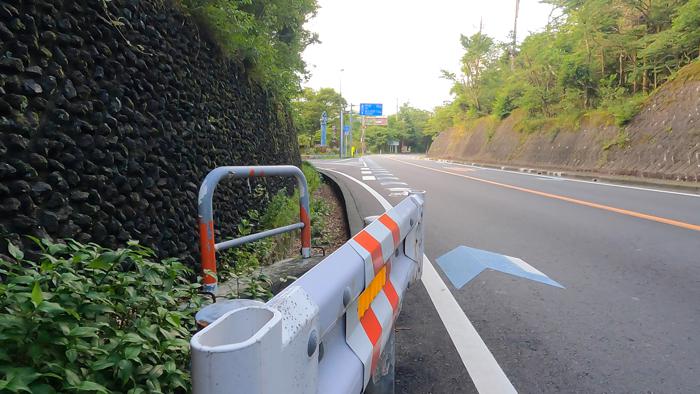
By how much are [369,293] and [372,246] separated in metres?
0.22

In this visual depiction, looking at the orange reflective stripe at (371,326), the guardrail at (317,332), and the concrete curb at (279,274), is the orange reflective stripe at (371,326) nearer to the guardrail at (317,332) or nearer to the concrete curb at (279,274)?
the guardrail at (317,332)

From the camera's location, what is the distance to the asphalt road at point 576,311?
2.22m

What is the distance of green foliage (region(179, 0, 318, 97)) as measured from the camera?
4.69m

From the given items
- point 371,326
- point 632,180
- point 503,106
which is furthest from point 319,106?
point 371,326

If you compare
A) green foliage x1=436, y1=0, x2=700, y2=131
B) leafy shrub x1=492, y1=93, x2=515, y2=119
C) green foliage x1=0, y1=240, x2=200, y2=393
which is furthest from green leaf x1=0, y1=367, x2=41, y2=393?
leafy shrub x1=492, y1=93, x2=515, y2=119

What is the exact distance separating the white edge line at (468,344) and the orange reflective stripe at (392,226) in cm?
83

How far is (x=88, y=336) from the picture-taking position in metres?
1.32

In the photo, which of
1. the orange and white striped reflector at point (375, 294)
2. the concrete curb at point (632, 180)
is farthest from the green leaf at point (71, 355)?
the concrete curb at point (632, 180)

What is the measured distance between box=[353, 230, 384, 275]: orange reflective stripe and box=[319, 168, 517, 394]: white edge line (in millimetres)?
905

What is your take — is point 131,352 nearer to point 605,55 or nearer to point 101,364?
point 101,364

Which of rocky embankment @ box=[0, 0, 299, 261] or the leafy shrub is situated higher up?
the leafy shrub

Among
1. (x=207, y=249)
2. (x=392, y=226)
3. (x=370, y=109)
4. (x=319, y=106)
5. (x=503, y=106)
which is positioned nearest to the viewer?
(x=392, y=226)

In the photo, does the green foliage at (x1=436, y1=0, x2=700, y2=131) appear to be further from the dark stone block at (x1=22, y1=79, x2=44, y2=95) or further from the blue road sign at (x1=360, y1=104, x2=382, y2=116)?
the blue road sign at (x1=360, y1=104, x2=382, y2=116)

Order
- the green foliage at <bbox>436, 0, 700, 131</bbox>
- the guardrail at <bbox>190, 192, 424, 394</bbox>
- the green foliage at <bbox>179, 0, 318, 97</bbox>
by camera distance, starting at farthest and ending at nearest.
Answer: the green foliage at <bbox>436, 0, 700, 131</bbox> < the green foliage at <bbox>179, 0, 318, 97</bbox> < the guardrail at <bbox>190, 192, 424, 394</bbox>
